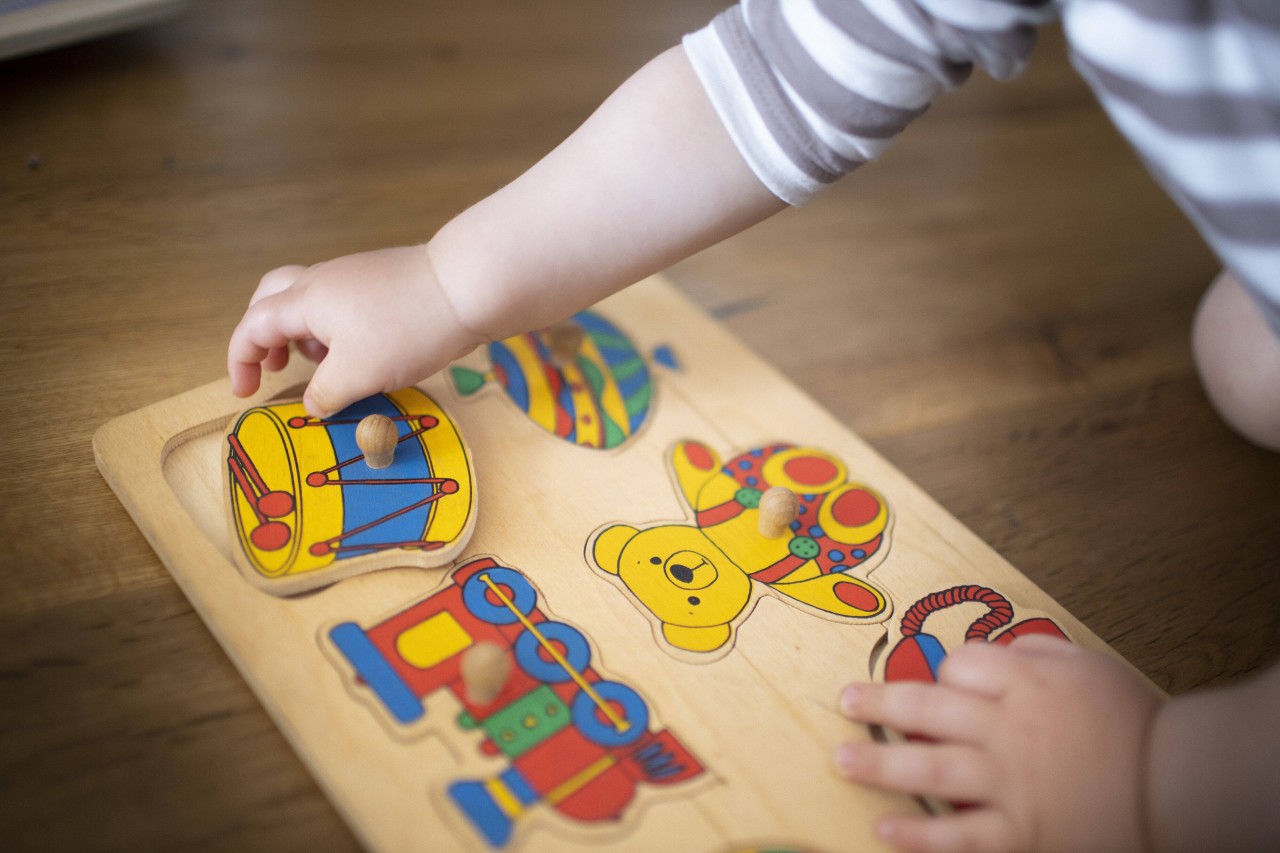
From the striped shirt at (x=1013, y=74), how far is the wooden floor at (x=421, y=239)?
19 centimetres

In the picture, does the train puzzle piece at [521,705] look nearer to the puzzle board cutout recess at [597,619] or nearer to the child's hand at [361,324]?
the puzzle board cutout recess at [597,619]

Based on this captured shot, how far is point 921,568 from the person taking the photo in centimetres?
52

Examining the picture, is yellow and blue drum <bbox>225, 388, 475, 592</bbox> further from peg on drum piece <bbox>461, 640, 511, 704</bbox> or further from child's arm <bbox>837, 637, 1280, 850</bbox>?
child's arm <bbox>837, 637, 1280, 850</bbox>

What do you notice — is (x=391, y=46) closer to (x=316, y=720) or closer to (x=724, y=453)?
(x=724, y=453)

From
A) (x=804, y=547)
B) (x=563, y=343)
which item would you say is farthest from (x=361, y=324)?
(x=804, y=547)

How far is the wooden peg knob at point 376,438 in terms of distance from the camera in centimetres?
49

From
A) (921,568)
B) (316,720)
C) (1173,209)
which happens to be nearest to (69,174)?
(316,720)

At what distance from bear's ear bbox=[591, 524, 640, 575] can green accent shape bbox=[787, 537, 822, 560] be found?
0.27ft

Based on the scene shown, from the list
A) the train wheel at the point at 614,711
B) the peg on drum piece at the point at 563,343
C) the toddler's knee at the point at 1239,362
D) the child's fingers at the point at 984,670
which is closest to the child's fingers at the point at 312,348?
the peg on drum piece at the point at 563,343

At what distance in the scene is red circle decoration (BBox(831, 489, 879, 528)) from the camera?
1.76 ft

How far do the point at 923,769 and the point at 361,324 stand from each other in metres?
0.32

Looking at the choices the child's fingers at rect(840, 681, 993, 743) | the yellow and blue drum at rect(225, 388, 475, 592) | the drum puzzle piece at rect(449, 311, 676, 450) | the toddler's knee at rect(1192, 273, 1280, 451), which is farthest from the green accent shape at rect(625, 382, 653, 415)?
A: the toddler's knee at rect(1192, 273, 1280, 451)

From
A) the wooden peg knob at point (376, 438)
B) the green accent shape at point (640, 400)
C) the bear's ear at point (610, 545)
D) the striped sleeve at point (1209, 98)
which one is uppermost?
the striped sleeve at point (1209, 98)

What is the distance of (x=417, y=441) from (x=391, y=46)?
0.49 m
